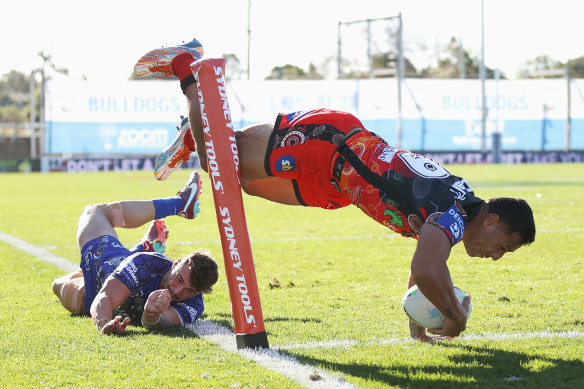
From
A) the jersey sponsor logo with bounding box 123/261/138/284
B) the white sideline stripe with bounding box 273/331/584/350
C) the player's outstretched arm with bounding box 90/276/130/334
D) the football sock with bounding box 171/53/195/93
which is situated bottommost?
the white sideline stripe with bounding box 273/331/584/350

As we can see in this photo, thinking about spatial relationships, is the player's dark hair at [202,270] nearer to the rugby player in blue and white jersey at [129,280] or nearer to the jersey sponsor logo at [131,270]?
the rugby player in blue and white jersey at [129,280]

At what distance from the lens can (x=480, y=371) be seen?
4078mm

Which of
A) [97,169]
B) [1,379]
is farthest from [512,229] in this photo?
[97,169]

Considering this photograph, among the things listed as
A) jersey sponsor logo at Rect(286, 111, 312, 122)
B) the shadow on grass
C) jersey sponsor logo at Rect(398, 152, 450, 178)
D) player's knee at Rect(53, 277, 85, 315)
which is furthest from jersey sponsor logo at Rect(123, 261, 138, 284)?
jersey sponsor logo at Rect(398, 152, 450, 178)

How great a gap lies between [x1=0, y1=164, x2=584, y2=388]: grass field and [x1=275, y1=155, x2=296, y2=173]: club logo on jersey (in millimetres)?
1067

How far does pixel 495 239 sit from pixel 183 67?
2.42 m

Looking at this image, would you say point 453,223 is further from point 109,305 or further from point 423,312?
point 109,305

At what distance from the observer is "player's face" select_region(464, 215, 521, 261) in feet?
14.2

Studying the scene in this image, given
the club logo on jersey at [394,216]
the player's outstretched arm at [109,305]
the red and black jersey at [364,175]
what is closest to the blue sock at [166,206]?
the player's outstretched arm at [109,305]

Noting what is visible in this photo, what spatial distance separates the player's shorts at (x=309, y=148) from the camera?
4.75 metres

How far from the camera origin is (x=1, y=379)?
3.96 m

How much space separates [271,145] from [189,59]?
97 cm

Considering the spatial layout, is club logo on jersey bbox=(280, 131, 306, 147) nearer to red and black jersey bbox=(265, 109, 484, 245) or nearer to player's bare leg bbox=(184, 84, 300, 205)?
red and black jersey bbox=(265, 109, 484, 245)

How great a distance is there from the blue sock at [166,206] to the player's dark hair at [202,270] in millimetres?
1161
